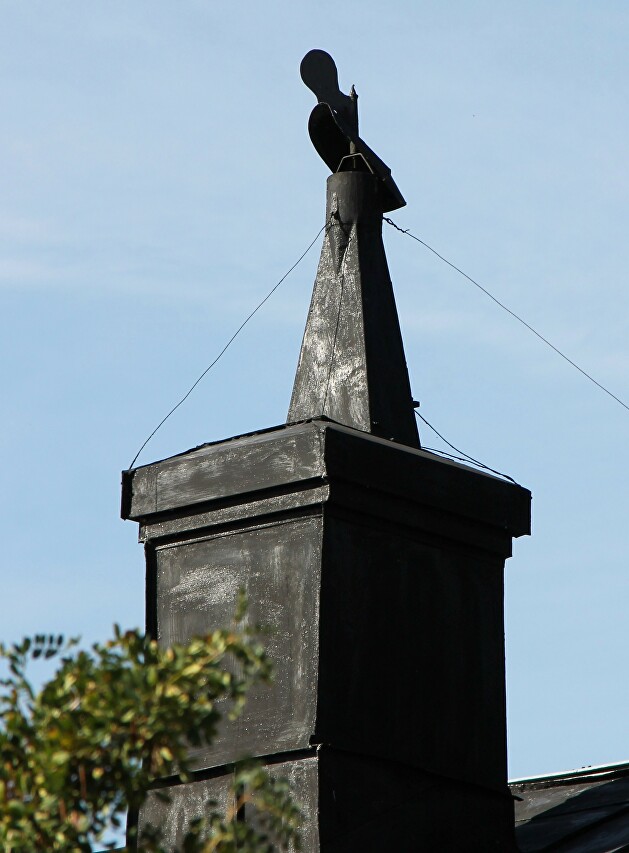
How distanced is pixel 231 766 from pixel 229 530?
46.4 inches

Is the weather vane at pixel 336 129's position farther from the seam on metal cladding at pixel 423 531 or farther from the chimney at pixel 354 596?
the seam on metal cladding at pixel 423 531

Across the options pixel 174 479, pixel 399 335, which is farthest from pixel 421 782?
pixel 399 335

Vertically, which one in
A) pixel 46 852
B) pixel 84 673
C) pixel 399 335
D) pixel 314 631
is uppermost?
pixel 399 335

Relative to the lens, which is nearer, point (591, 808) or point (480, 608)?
point (480, 608)

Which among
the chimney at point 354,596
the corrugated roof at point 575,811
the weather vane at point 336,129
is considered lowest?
the corrugated roof at point 575,811

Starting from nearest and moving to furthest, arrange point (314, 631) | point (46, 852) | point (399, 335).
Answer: point (46, 852) < point (314, 631) < point (399, 335)

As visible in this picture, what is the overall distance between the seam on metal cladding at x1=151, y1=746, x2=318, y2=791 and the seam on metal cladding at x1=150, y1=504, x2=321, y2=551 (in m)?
1.13

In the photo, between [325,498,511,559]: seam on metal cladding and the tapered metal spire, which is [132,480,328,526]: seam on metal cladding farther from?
the tapered metal spire

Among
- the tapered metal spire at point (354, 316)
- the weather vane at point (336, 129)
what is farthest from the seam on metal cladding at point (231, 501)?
the weather vane at point (336, 129)

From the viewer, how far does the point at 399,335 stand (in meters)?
9.59

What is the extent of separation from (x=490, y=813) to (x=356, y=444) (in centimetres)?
199

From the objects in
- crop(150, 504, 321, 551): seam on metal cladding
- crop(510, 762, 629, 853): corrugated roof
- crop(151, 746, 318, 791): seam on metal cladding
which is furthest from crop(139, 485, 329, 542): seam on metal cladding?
crop(510, 762, 629, 853): corrugated roof

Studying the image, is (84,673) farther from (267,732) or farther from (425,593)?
(425,593)

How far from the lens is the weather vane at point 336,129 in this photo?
978 cm
